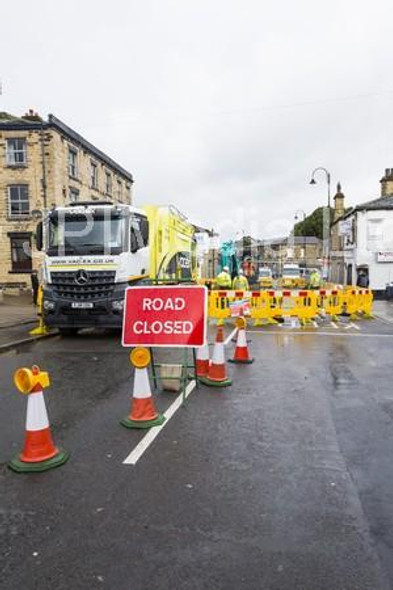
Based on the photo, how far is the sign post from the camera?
19.4 feet

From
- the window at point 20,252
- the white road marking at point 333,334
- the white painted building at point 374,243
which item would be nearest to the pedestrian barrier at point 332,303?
the white road marking at point 333,334

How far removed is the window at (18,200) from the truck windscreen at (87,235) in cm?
1640

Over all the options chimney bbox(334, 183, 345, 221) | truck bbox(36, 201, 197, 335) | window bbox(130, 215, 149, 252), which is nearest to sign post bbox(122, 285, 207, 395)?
truck bbox(36, 201, 197, 335)

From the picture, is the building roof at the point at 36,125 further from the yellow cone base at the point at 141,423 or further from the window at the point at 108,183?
the yellow cone base at the point at 141,423

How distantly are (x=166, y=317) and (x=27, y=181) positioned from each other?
23004mm

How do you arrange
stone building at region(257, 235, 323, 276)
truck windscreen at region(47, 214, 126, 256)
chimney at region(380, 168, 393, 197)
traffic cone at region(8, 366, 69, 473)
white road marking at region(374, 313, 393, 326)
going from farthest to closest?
stone building at region(257, 235, 323, 276), chimney at region(380, 168, 393, 197), white road marking at region(374, 313, 393, 326), truck windscreen at region(47, 214, 126, 256), traffic cone at region(8, 366, 69, 473)

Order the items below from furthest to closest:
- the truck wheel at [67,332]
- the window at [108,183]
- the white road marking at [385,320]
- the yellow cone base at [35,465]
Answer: the window at [108,183] → the white road marking at [385,320] → the truck wheel at [67,332] → the yellow cone base at [35,465]

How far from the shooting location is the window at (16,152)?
2578cm

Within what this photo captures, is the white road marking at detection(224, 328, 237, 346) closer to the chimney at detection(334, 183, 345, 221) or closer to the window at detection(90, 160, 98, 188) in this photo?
the window at detection(90, 160, 98, 188)

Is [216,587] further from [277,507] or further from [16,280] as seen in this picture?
[16,280]

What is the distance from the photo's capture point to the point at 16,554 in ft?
9.38

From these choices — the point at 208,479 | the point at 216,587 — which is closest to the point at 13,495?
the point at 208,479

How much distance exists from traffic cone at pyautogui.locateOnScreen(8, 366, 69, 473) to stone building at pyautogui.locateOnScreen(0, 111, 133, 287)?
74.9 ft

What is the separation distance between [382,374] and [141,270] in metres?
6.56
